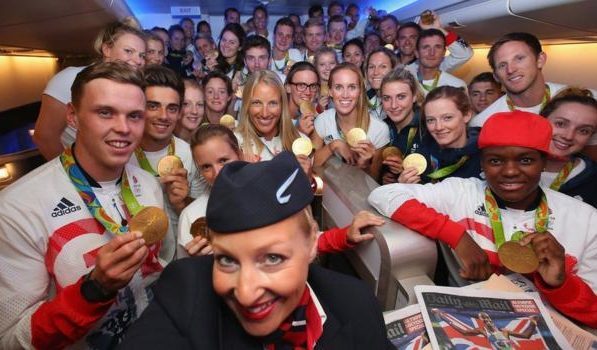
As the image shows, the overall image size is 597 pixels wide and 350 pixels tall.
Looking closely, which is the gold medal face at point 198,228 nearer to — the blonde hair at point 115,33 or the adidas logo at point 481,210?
the adidas logo at point 481,210

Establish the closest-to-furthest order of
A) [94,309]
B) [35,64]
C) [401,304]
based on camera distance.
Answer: [94,309]
[401,304]
[35,64]

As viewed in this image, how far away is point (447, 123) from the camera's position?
9.53ft

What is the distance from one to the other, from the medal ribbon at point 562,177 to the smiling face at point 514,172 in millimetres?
650

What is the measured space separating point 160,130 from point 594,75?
6.56 metres

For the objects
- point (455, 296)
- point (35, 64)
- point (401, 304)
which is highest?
point (35, 64)

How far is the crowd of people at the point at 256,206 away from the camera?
105 cm

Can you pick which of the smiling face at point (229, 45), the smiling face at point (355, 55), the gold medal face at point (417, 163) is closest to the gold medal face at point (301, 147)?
the gold medal face at point (417, 163)

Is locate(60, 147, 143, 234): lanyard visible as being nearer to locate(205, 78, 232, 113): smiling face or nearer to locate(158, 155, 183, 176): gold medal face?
locate(158, 155, 183, 176): gold medal face

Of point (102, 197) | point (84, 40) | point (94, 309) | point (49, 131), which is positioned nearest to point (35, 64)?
point (84, 40)

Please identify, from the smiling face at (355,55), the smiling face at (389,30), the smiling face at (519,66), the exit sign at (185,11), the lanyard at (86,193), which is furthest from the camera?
the exit sign at (185,11)

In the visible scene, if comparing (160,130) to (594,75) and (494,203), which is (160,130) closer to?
(494,203)

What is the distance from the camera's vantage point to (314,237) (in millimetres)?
1205

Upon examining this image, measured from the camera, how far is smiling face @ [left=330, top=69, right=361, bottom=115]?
369cm

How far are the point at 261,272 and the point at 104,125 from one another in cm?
132
